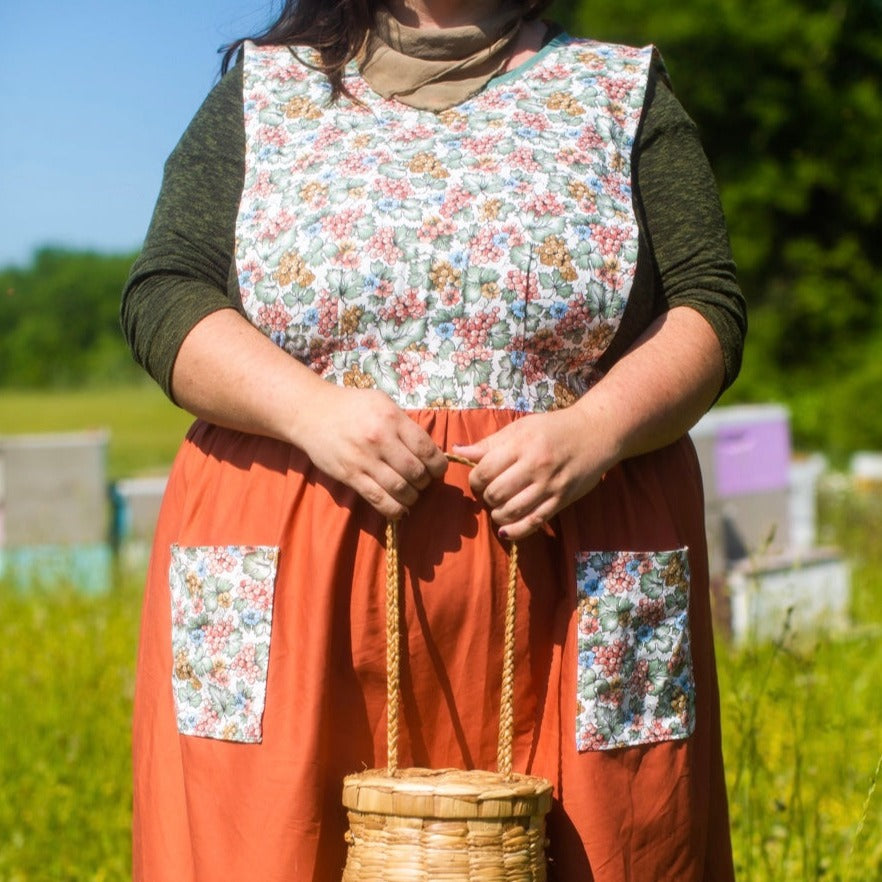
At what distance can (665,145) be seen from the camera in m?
1.78

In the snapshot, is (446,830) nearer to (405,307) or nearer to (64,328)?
(405,307)

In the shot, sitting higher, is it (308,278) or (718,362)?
(308,278)

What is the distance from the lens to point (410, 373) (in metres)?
1.63

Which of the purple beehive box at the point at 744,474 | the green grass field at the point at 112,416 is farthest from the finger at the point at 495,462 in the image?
the green grass field at the point at 112,416

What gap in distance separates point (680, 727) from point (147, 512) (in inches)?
196

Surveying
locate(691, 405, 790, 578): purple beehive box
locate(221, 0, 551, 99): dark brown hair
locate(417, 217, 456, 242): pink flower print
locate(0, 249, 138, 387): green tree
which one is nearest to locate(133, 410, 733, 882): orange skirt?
locate(417, 217, 456, 242): pink flower print

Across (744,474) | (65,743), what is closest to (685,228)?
(65,743)

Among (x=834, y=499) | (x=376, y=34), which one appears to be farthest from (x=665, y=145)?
(x=834, y=499)

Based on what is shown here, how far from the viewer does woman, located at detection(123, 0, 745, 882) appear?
156 centimetres

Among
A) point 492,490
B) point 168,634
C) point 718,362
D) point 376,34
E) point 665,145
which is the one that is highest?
point 376,34

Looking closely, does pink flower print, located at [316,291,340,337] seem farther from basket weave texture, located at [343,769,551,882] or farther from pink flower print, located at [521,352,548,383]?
basket weave texture, located at [343,769,551,882]

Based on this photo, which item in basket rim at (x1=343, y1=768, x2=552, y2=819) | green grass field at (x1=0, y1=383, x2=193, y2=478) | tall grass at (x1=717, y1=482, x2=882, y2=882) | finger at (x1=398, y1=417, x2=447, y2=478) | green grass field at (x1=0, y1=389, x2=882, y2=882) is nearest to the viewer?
basket rim at (x1=343, y1=768, x2=552, y2=819)

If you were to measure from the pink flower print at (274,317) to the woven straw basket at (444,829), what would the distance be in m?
0.55

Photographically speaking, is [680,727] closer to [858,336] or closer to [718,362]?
A: [718,362]
